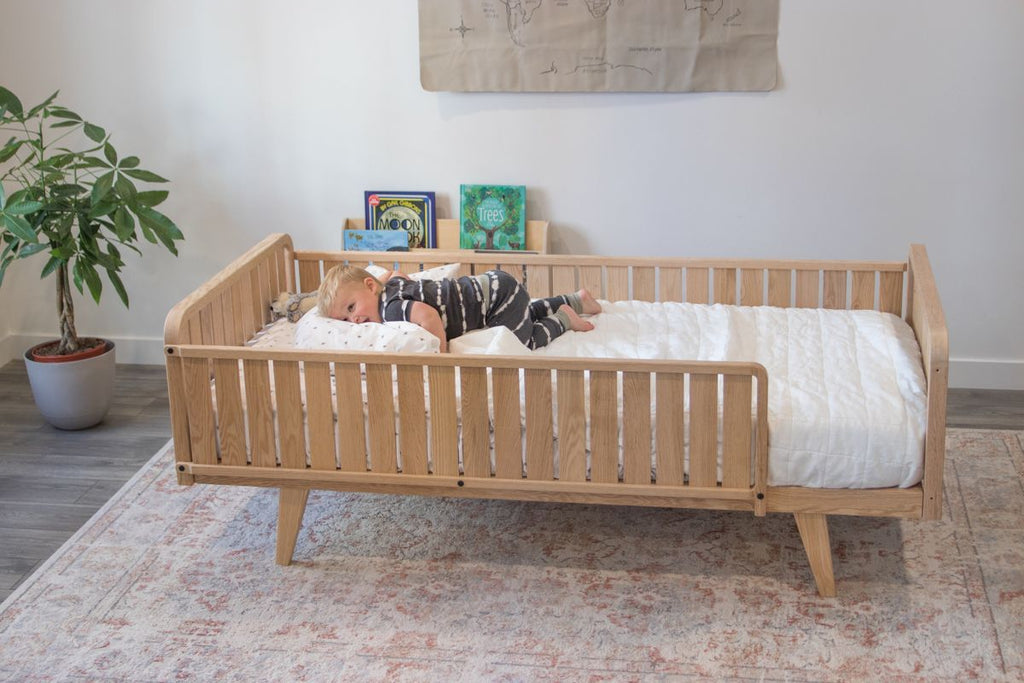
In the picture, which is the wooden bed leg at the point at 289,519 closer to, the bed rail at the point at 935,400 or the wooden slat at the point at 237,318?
the wooden slat at the point at 237,318

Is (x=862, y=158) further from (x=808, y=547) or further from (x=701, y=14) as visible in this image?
(x=808, y=547)

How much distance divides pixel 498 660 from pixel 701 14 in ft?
6.83

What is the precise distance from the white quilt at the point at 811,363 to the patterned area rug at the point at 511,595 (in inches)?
12.9

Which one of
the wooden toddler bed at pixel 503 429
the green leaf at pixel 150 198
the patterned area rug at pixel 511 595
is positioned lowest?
the patterned area rug at pixel 511 595

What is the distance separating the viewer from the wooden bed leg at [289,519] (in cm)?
269

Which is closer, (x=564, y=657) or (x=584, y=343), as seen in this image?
(x=564, y=657)

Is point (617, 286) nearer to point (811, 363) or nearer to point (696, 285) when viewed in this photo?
point (696, 285)

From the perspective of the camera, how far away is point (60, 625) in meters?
2.50

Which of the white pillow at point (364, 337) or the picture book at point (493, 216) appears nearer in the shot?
the white pillow at point (364, 337)

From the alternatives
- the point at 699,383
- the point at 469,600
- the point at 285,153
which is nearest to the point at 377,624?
the point at 469,600

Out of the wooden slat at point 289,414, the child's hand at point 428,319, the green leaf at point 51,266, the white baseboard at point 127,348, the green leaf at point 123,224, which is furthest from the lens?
the white baseboard at point 127,348

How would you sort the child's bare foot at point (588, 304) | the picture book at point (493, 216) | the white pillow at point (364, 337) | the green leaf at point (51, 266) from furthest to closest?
the picture book at point (493, 216), the green leaf at point (51, 266), the child's bare foot at point (588, 304), the white pillow at point (364, 337)

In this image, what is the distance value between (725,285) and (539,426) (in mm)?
993

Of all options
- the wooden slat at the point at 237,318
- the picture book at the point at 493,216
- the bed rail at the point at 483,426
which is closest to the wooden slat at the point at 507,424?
the bed rail at the point at 483,426
